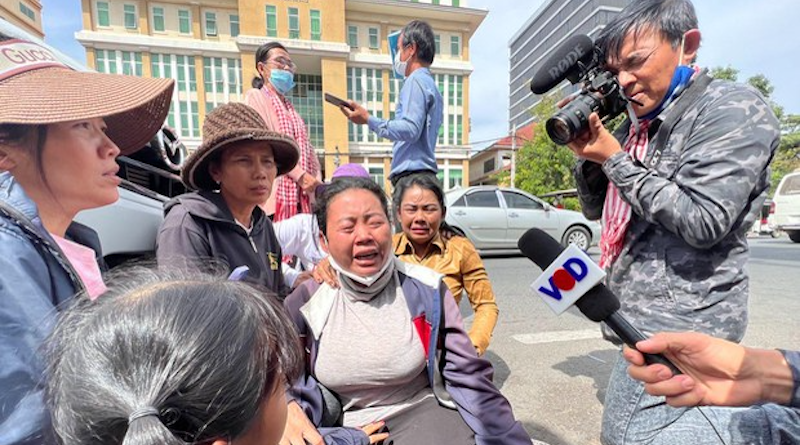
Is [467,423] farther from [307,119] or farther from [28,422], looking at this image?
[307,119]

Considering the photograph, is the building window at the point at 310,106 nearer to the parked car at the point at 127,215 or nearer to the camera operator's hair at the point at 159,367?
the parked car at the point at 127,215

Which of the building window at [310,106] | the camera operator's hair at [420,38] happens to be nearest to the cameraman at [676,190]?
the camera operator's hair at [420,38]

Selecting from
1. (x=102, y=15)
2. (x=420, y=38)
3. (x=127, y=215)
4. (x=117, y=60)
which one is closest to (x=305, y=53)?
(x=117, y=60)

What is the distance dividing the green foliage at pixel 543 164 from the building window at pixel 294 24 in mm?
16692

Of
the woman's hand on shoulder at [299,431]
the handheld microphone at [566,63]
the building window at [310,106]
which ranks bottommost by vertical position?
the woman's hand on shoulder at [299,431]

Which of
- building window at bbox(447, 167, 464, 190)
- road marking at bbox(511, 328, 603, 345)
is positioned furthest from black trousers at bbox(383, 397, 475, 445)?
building window at bbox(447, 167, 464, 190)

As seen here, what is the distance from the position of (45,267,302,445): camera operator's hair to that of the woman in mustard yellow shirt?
5.06 feet

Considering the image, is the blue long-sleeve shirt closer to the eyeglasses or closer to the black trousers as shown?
the eyeglasses

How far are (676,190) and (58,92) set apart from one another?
171 centimetres

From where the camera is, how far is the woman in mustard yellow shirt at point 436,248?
2230 mm

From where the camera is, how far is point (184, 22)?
82.3 feet

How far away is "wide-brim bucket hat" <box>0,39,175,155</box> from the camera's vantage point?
89 cm

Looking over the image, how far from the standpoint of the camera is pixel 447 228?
249cm

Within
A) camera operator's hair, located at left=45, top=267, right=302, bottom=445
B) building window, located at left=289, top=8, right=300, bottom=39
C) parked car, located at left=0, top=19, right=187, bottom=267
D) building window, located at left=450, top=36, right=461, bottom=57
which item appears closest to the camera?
camera operator's hair, located at left=45, top=267, right=302, bottom=445
